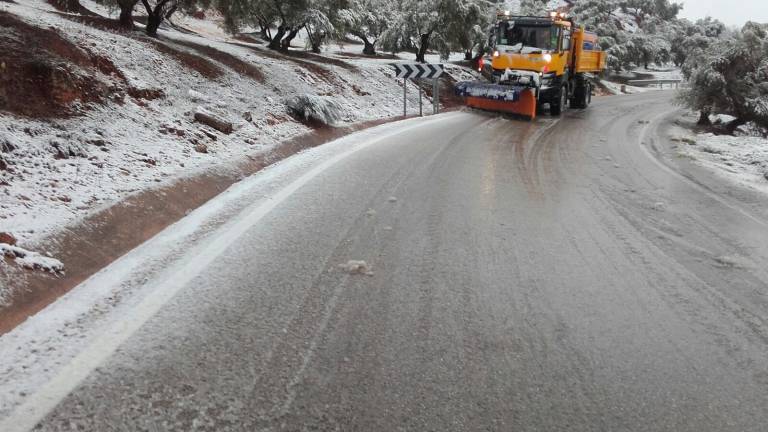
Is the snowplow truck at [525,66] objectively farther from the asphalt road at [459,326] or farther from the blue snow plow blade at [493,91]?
the asphalt road at [459,326]

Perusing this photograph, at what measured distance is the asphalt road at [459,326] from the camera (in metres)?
2.61

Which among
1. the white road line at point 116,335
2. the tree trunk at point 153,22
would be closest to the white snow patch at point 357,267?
the white road line at point 116,335

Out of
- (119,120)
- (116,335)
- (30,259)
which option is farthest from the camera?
(119,120)

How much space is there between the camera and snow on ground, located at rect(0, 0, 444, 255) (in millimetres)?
5170

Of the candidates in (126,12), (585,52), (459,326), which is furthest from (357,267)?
(585,52)

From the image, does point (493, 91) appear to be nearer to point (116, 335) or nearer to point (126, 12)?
point (126, 12)

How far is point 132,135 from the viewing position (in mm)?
7574

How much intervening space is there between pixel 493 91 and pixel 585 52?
6607 millimetres

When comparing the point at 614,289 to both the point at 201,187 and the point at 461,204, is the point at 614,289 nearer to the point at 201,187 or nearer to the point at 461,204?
the point at 461,204

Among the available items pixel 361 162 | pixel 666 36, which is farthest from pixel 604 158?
pixel 666 36

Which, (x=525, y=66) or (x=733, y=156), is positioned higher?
(x=525, y=66)

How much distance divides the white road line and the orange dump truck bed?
725 inches

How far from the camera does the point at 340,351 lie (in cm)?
310

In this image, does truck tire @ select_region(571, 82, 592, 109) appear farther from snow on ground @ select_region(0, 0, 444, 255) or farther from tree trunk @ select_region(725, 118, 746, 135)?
snow on ground @ select_region(0, 0, 444, 255)
